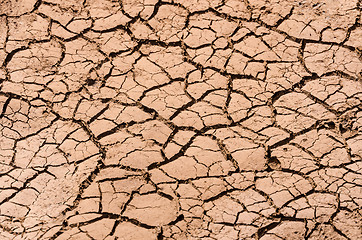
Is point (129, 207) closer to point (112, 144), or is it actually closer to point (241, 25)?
point (112, 144)

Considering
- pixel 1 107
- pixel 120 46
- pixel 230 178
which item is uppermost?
pixel 120 46

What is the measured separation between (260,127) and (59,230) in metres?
1.44

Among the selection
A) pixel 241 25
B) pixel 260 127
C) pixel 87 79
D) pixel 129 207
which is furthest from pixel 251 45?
pixel 129 207

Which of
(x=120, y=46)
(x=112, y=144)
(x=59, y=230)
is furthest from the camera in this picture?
(x=120, y=46)

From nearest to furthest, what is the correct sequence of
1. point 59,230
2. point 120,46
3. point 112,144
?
point 59,230 < point 112,144 < point 120,46

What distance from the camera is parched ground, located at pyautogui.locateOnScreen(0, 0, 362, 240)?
3.02m

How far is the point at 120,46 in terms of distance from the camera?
3420 millimetres

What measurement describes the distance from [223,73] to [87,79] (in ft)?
3.09

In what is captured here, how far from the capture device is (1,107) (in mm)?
3256

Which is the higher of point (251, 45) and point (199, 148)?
point (251, 45)

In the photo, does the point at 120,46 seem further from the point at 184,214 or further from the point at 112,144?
the point at 184,214

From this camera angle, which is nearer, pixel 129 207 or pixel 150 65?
pixel 129 207

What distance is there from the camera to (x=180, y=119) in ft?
10.7

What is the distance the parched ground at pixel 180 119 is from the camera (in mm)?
3021
